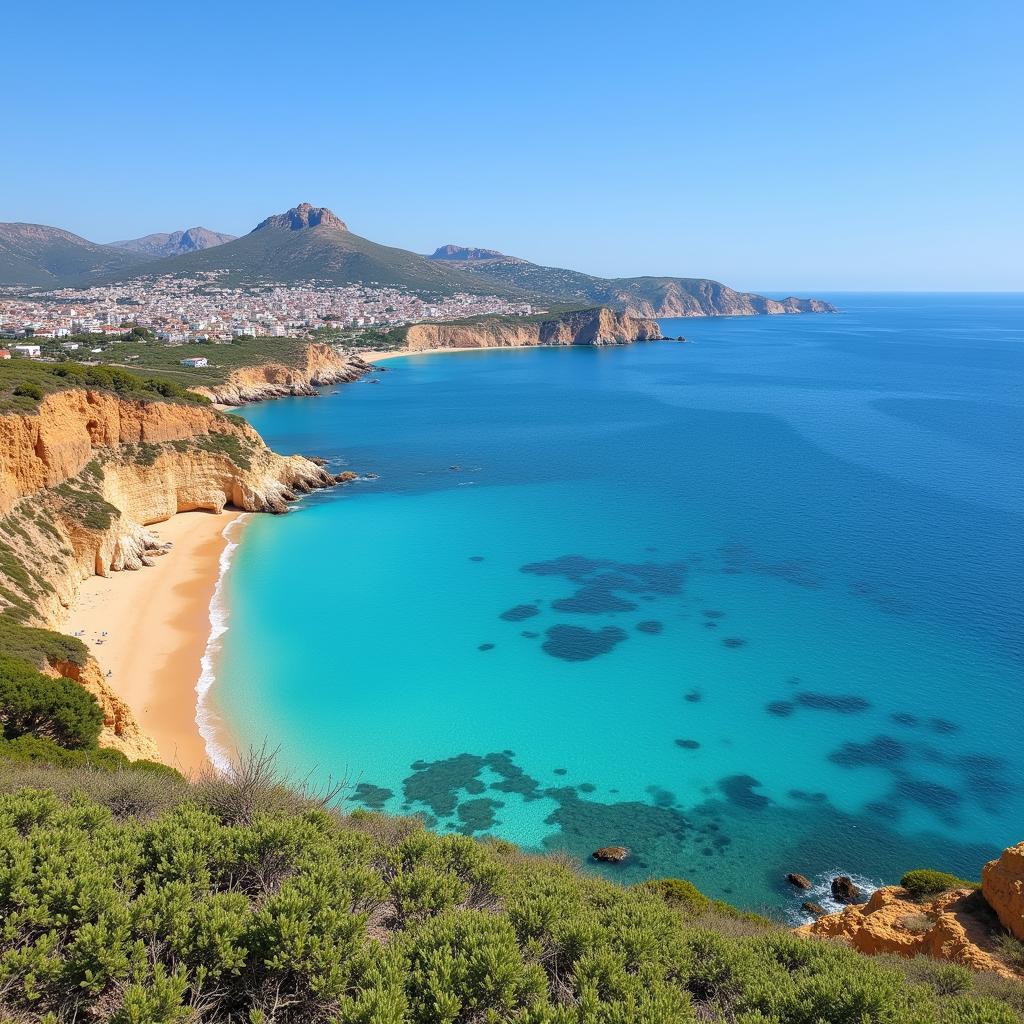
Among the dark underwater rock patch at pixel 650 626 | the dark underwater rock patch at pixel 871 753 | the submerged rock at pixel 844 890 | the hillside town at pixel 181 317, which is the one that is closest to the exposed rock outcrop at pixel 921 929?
the submerged rock at pixel 844 890

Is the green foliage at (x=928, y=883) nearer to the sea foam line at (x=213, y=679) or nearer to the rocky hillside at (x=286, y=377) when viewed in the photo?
the sea foam line at (x=213, y=679)

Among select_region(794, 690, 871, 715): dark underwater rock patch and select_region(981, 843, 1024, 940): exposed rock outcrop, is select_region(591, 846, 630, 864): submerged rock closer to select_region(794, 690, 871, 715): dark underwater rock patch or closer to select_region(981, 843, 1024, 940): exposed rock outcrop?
select_region(981, 843, 1024, 940): exposed rock outcrop

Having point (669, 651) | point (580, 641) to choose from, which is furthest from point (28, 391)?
point (669, 651)

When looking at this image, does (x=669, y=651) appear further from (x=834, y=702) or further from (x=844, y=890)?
(x=844, y=890)

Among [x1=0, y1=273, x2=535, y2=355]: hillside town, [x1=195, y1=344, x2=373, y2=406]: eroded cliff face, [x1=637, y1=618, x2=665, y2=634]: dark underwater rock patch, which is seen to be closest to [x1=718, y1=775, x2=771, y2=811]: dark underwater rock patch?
[x1=637, y1=618, x2=665, y2=634]: dark underwater rock patch

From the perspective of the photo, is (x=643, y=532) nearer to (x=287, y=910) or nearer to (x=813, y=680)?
(x=813, y=680)
